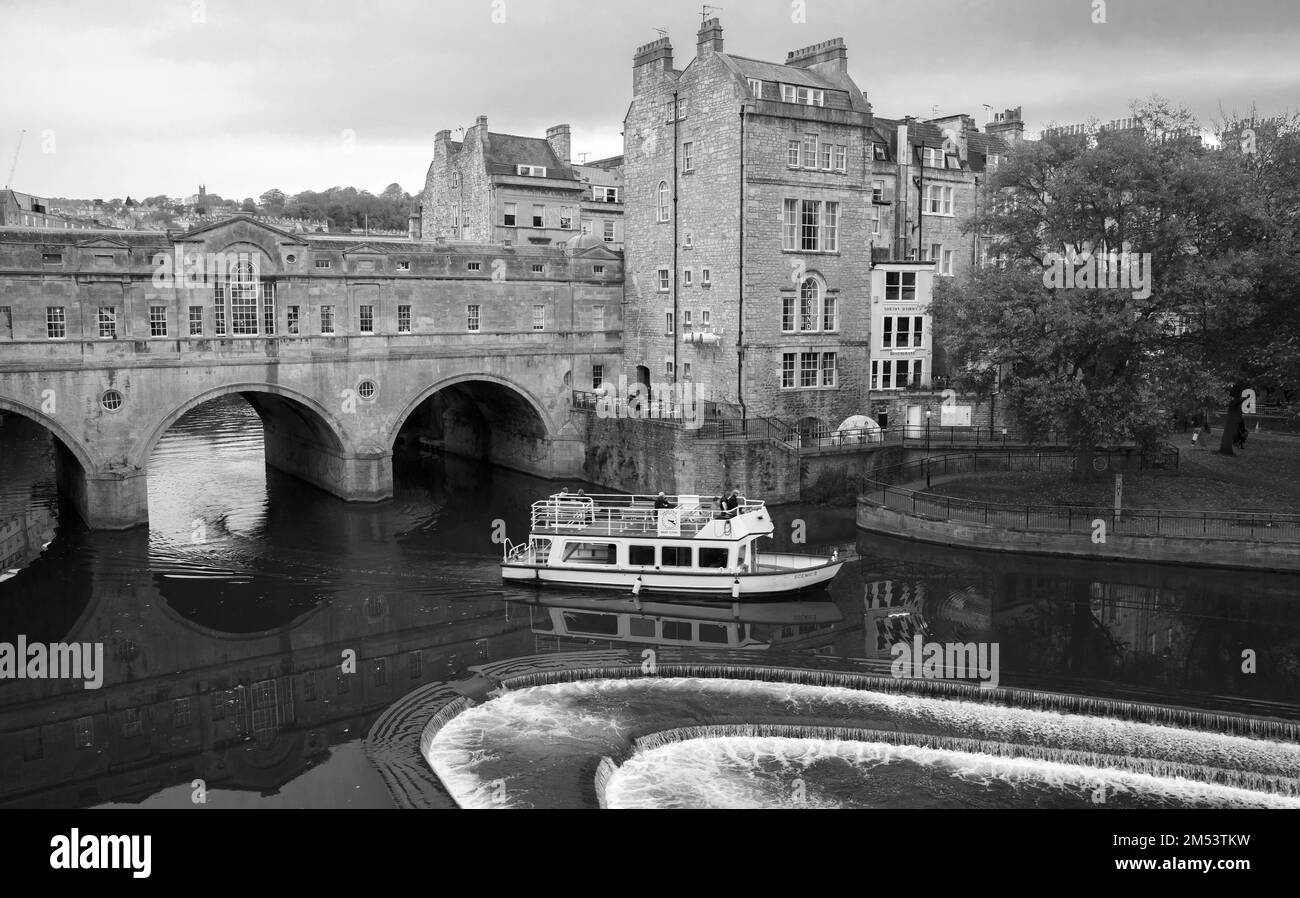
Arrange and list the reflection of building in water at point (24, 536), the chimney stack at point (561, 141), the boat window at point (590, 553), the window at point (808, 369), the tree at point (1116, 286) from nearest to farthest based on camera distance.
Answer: the boat window at point (590, 553)
the reflection of building in water at point (24, 536)
the tree at point (1116, 286)
the window at point (808, 369)
the chimney stack at point (561, 141)

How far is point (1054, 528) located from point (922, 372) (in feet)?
56.9

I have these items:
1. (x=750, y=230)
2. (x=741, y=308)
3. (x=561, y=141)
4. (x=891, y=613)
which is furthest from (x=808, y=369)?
(x=561, y=141)

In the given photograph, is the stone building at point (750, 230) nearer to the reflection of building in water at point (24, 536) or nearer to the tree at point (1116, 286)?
the tree at point (1116, 286)

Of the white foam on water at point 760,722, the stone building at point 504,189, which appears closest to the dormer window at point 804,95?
the stone building at point 504,189

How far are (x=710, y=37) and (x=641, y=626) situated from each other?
27302 millimetres

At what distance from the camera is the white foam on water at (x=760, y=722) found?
21234 mm

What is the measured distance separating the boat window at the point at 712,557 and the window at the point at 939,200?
31.6 metres

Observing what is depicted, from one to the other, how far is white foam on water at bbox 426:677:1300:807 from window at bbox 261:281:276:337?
79.0ft

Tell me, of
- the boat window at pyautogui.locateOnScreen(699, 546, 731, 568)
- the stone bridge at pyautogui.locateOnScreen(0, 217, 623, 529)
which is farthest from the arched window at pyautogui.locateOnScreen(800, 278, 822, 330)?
the boat window at pyautogui.locateOnScreen(699, 546, 731, 568)

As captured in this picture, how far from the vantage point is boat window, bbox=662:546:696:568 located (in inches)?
1323

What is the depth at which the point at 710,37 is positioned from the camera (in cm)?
4703

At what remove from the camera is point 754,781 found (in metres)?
20.9

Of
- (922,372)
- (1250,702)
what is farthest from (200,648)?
(922,372)

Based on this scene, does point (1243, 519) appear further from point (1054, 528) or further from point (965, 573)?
point (965, 573)
